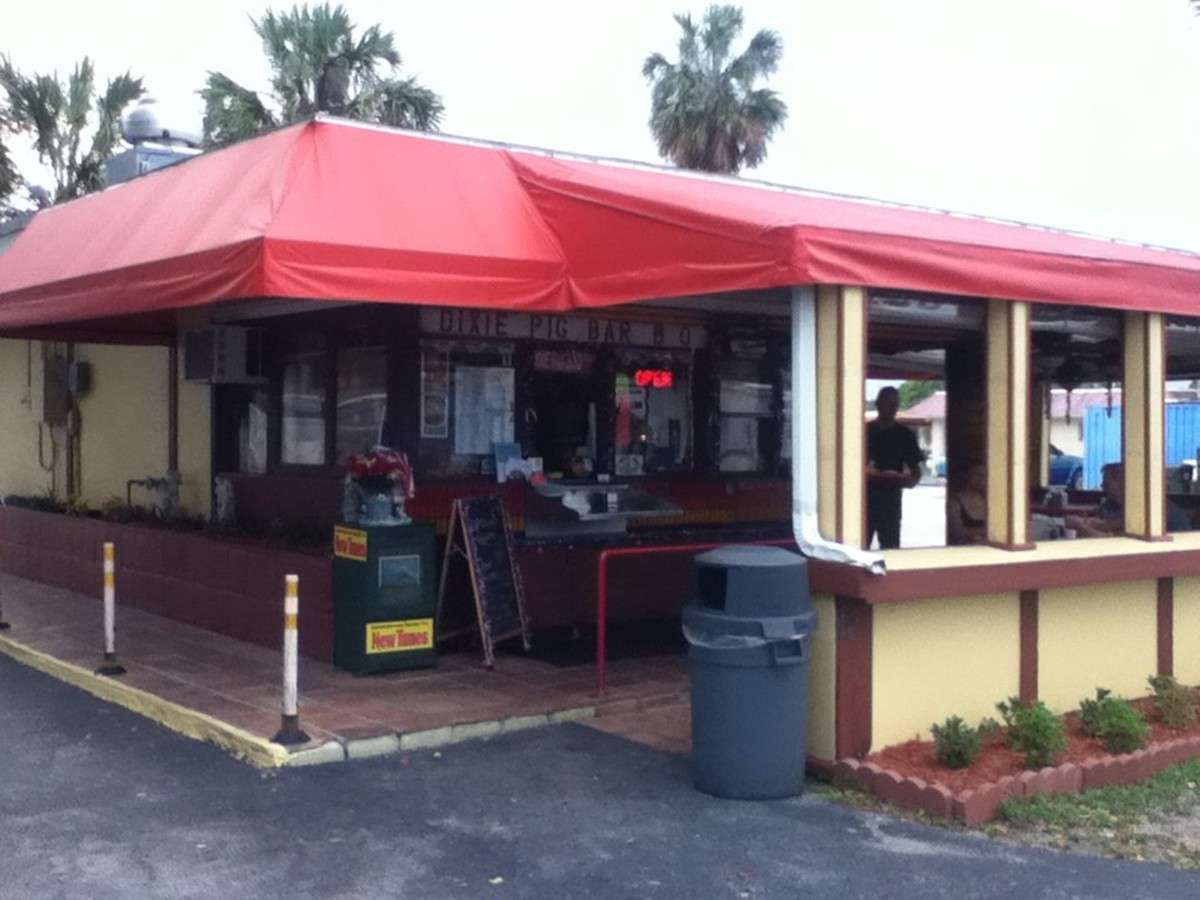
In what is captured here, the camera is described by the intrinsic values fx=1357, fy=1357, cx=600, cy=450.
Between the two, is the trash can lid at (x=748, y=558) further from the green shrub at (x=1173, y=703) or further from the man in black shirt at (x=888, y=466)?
the man in black shirt at (x=888, y=466)

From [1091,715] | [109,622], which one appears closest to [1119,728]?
[1091,715]

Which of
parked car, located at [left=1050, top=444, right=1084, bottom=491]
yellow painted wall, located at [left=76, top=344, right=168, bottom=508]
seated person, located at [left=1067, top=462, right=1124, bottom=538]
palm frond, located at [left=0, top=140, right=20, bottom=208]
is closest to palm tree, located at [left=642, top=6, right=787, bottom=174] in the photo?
parked car, located at [left=1050, top=444, right=1084, bottom=491]

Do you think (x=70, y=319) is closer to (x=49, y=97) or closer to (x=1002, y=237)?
(x=1002, y=237)

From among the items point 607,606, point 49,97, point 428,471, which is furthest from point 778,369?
point 49,97

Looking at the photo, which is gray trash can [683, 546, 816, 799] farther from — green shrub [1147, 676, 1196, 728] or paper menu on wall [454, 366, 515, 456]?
paper menu on wall [454, 366, 515, 456]

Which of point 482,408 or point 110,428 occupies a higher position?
point 482,408

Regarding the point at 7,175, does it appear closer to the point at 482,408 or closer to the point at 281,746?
the point at 482,408

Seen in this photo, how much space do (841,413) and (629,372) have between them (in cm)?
456

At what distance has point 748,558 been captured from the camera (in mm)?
6602

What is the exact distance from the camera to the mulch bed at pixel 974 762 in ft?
21.7

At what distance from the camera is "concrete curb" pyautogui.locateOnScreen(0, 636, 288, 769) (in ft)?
23.7

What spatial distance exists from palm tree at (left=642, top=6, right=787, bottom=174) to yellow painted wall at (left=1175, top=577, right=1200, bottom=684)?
1024 inches

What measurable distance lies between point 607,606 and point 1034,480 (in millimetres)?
6330

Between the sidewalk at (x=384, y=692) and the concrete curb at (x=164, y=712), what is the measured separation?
1.4 inches
